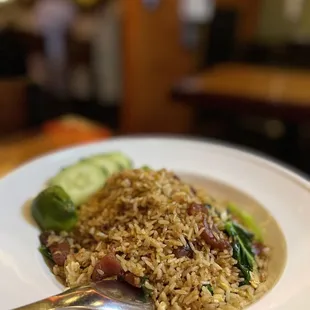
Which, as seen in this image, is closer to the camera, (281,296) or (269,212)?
(281,296)

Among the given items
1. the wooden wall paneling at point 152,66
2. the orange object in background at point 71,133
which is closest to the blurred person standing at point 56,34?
the wooden wall paneling at point 152,66

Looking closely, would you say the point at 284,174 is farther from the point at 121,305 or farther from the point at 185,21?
the point at 185,21

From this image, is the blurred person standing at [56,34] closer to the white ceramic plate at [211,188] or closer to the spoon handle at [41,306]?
the white ceramic plate at [211,188]

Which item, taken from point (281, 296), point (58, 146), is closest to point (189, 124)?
point (58, 146)

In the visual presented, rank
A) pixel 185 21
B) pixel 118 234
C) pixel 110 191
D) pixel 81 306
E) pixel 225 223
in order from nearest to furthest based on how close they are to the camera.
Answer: pixel 81 306 → pixel 118 234 → pixel 225 223 → pixel 110 191 → pixel 185 21

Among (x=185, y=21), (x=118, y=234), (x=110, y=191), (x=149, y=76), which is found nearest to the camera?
(x=118, y=234)

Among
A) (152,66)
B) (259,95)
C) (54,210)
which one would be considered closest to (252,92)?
(259,95)

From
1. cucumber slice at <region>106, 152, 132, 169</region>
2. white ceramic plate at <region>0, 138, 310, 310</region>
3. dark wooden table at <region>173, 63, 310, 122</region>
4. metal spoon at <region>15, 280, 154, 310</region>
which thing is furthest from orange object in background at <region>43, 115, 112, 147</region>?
metal spoon at <region>15, 280, 154, 310</region>
